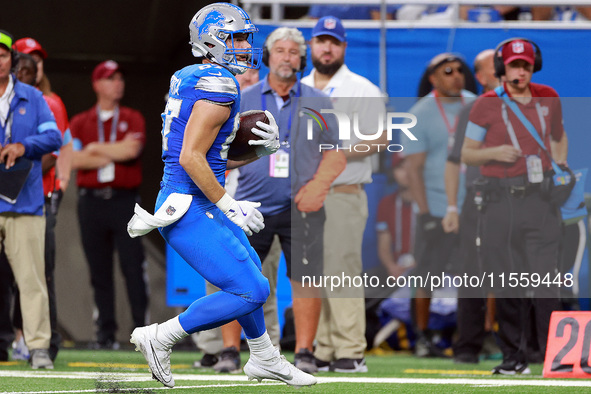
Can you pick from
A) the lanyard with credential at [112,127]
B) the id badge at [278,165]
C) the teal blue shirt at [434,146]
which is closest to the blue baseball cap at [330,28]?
the teal blue shirt at [434,146]

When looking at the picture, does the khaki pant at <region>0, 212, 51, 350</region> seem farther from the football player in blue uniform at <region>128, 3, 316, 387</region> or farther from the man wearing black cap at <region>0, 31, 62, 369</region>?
the football player in blue uniform at <region>128, 3, 316, 387</region>

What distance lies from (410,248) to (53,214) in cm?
256

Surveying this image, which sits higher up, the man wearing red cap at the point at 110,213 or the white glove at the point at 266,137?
the white glove at the point at 266,137

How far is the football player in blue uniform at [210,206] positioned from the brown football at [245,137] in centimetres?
15

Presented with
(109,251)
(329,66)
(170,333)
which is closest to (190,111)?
(170,333)

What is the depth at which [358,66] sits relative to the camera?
8.65 m

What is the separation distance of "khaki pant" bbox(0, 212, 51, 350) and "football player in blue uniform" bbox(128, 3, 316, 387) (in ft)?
6.93

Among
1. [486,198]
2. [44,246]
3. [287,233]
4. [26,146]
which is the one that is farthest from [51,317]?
[486,198]

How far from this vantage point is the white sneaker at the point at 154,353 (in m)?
4.90

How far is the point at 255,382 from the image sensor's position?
601 centimetres

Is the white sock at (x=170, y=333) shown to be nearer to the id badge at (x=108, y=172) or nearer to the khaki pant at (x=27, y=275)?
the khaki pant at (x=27, y=275)

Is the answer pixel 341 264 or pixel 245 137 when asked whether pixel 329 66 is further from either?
pixel 245 137

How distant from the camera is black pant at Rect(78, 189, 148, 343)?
9.03 metres

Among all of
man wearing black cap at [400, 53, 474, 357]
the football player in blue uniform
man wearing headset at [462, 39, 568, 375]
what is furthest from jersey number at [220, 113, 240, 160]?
man wearing headset at [462, 39, 568, 375]
